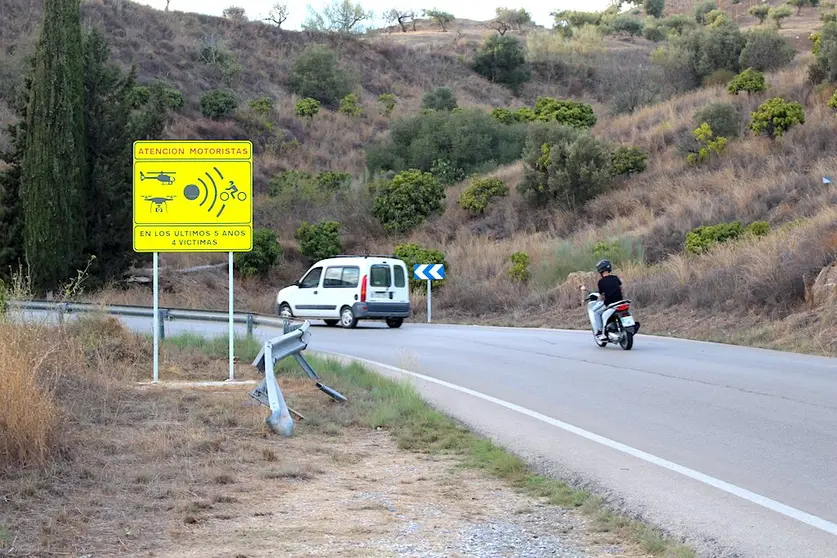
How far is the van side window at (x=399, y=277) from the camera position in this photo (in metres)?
29.5

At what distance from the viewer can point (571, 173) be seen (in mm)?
42938

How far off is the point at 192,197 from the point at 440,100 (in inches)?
2169

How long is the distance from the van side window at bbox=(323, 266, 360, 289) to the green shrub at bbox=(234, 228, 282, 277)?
35.5 ft

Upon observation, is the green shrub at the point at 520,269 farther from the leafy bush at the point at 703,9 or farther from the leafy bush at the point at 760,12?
the leafy bush at the point at 703,9

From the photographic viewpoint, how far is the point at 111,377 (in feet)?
43.7

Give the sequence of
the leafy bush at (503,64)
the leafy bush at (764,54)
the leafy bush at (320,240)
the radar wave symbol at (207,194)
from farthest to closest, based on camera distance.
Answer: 1. the leafy bush at (503,64)
2. the leafy bush at (764,54)
3. the leafy bush at (320,240)
4. the radar wave symbol at (207,194)

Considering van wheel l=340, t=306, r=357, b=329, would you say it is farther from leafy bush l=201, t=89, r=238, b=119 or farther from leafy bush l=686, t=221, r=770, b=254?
leafy bush l=201, t=89, r=238, b=119

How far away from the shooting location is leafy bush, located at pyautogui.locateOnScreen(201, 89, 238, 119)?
5981 centimetres

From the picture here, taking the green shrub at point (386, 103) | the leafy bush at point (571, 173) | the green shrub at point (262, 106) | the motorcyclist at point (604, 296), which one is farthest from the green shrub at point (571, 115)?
the motorcyclist at point (604, 296)

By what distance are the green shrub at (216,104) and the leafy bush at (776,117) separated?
100 ft

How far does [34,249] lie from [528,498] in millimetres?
25205

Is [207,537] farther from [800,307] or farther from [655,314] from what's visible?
[655,314]

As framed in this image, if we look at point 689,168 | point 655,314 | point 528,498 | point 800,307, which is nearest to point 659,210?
point 689,168

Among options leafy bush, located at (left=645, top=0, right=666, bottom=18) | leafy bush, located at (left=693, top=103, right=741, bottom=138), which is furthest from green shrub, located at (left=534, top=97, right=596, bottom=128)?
leafy bush, located at (left=645, top=0, right=666, bottom=18)
